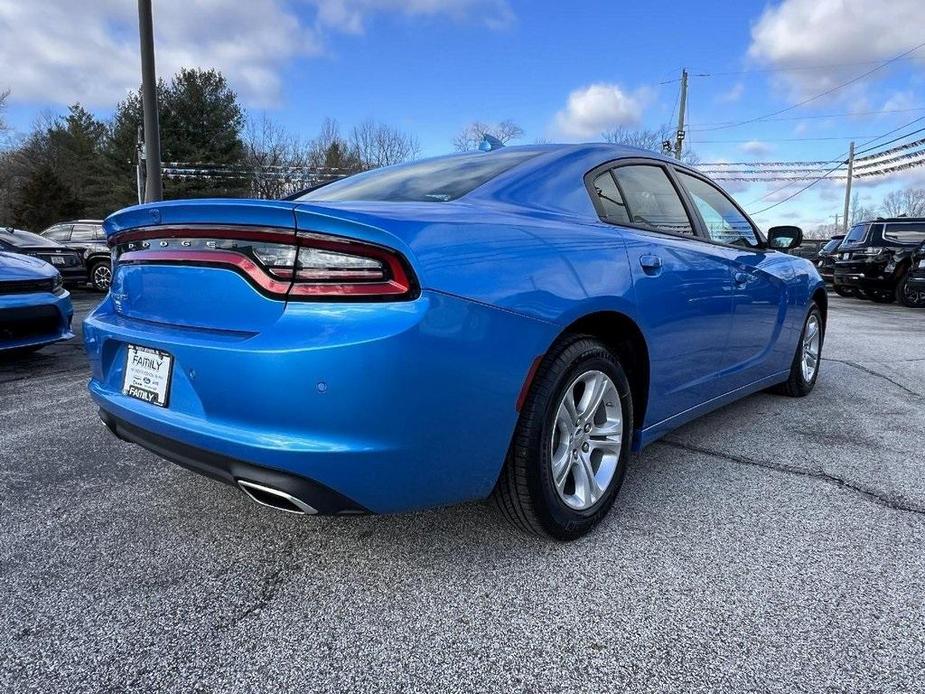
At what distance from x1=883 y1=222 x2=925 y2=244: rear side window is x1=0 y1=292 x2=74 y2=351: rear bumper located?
15387mm

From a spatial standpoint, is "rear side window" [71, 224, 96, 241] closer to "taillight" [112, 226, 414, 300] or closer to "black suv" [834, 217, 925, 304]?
"taillight" [112, 226, 414, 300]

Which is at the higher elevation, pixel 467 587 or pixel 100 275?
pixel 100 275

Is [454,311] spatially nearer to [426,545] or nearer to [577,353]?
[577,353]

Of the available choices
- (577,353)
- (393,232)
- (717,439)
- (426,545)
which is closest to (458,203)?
(393,232)

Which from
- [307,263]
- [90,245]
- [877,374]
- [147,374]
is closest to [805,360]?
[877,374]

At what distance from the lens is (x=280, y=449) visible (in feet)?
5.35

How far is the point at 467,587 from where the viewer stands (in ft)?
6.38

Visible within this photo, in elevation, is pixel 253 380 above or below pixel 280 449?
above

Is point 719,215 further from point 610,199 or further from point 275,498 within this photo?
point 275,498

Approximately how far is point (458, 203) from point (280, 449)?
0.97 metres

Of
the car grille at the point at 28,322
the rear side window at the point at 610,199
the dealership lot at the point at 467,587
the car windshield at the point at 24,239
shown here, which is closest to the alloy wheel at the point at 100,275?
the car windshield at the point at 24,239

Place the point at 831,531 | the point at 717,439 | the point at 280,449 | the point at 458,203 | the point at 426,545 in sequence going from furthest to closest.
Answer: the point at 717,439 < the point at 831,531 < the point at 426,545 < the point at 458,203 < the point at 280,449

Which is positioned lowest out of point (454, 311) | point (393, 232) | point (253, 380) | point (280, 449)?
point (280, 449)

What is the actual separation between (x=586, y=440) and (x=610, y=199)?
0.99m
